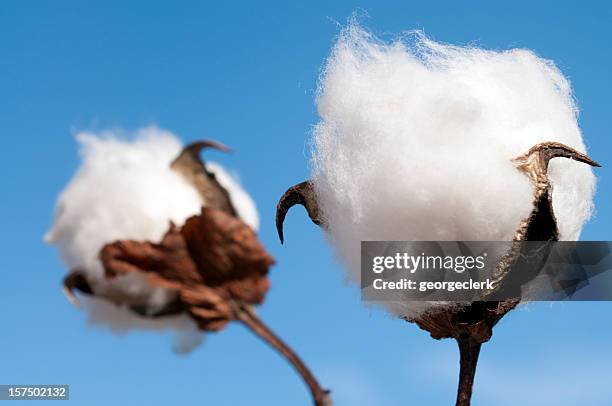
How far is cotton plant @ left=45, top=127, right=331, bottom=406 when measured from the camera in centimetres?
282

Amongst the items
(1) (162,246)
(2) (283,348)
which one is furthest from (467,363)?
(1) (162,246)

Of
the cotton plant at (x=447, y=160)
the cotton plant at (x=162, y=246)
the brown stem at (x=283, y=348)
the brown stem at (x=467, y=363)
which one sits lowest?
the brown stem at (x=283, y=348)

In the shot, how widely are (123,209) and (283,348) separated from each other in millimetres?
672

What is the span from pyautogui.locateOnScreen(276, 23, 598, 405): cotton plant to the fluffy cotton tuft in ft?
7.48

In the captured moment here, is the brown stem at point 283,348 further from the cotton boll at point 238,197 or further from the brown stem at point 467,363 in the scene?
the brown stem at point 467,363

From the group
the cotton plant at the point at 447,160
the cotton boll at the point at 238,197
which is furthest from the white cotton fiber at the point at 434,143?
the cotton boll at the point at 238,197

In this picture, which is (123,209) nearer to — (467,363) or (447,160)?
(447,160)

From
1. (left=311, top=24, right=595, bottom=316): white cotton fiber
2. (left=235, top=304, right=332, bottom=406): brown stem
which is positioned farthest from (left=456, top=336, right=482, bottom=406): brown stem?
(left=235, top=304, right=332, bottom=406): brown stem

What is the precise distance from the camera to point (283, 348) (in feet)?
9.45

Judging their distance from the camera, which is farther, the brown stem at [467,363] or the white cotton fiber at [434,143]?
the brown stem at [467,363]

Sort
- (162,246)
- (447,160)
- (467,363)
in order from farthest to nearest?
(467,363)
(447,160)
(162,246)

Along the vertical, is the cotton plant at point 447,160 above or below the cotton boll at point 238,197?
above

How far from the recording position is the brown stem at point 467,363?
19.7 ft

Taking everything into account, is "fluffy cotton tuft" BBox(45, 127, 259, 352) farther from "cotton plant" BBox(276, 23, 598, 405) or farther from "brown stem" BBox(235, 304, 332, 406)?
"cotton plant" BBox(276, 23, 598, 405)
